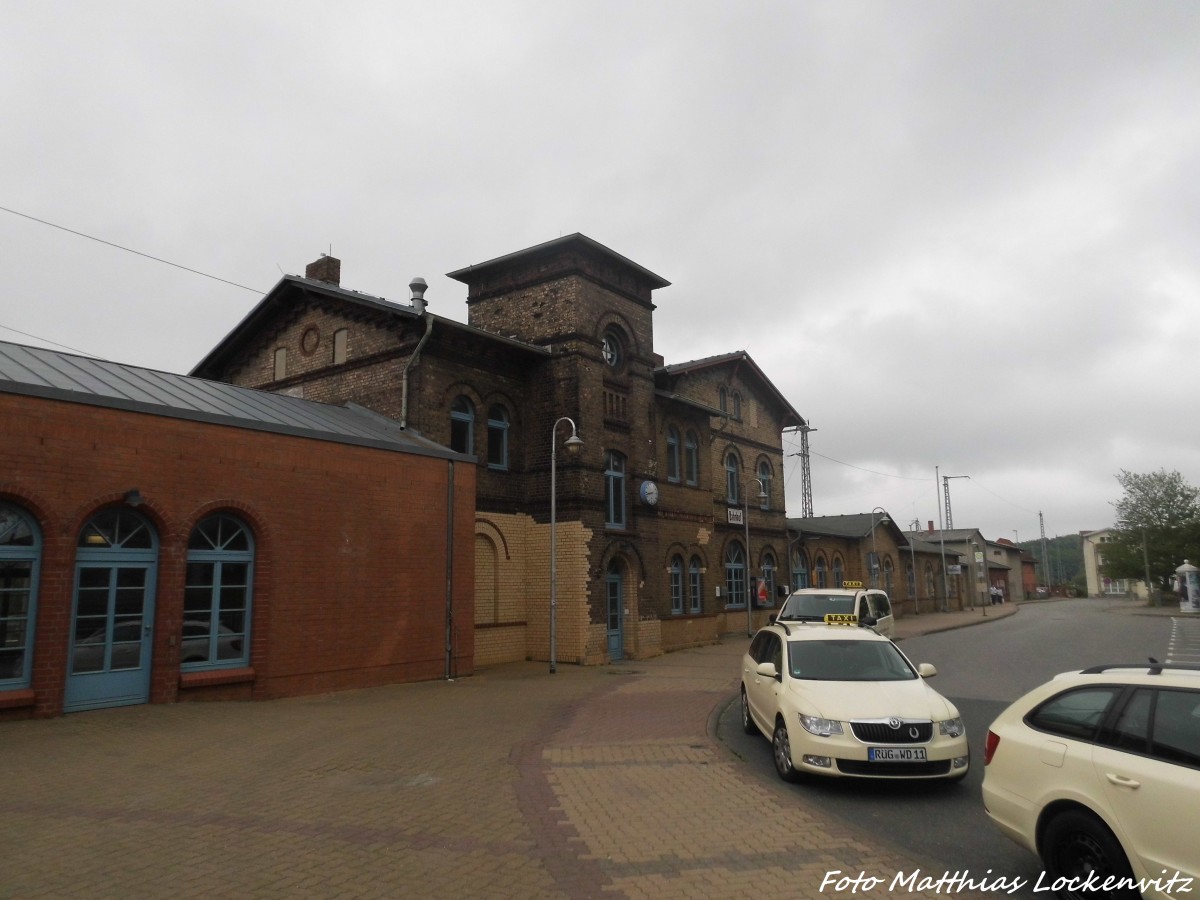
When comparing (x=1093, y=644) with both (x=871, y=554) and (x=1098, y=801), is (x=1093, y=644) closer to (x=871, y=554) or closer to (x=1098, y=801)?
(x=871, y=554)

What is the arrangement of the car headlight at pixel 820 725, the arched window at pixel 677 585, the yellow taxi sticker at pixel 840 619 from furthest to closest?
1. the arched window at pixel 677 585
2. the yellow taxi sticker at pixel 840 619
3. the car headlight at pixel 820 725

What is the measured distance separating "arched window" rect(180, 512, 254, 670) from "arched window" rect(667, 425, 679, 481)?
47.5 ft

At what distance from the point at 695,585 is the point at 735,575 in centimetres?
329

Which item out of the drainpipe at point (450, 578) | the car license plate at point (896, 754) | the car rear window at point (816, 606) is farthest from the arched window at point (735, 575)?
the car license plate at point (896, 754)

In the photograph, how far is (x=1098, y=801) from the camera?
176 inches

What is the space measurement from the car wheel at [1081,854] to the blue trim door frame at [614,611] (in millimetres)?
16116

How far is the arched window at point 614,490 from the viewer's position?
69.6 feet

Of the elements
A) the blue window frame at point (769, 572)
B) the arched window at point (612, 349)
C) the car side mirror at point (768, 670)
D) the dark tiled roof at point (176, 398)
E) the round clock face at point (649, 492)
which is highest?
the arched window at point (612, 349)

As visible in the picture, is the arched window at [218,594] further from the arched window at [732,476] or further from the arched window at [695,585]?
the arched window at [732,476]

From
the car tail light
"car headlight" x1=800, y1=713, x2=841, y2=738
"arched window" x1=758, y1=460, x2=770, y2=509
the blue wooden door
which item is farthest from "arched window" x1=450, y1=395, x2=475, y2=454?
the car tail light

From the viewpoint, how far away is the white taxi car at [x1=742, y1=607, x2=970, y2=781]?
23.9 ft

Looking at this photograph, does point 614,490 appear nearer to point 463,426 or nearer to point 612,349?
point 612,349

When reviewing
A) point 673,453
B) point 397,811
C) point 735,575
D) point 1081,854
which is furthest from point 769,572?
point 1081,854

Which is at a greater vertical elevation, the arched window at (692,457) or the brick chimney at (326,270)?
the brick chimney at (326,270)
